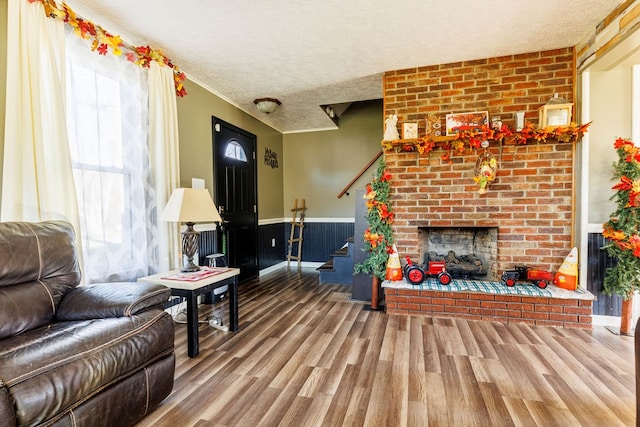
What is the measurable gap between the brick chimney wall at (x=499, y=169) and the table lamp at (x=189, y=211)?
1.96 m

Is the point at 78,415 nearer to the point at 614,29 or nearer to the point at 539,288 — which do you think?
the point at 539,288

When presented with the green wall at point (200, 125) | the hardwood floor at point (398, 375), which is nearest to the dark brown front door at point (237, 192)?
the green wall at point (200, 125)

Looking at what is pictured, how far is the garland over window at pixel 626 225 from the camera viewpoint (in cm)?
236

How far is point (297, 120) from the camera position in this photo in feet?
16.3

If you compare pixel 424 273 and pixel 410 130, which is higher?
pixel 410 130

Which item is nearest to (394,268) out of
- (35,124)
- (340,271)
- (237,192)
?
(340,271)

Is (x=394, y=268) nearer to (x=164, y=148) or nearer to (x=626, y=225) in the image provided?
(x=626, y=225)

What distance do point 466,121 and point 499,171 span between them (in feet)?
1.98

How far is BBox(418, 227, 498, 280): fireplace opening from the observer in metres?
3.23

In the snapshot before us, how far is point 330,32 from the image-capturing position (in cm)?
249

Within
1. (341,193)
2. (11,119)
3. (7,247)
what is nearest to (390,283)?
(341,193)

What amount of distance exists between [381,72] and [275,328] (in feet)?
9.40

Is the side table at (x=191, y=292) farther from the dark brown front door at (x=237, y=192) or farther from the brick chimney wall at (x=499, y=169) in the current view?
the brick chimney wall at (x=499, y=169)

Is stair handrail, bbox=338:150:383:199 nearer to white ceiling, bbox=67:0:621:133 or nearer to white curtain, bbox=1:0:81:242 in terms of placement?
white ceiling, bbox=67:0:621:133
